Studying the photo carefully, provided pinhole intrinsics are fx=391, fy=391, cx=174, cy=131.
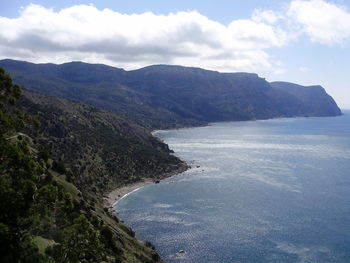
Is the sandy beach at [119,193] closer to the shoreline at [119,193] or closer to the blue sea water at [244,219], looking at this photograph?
the shoreline at [119,193]

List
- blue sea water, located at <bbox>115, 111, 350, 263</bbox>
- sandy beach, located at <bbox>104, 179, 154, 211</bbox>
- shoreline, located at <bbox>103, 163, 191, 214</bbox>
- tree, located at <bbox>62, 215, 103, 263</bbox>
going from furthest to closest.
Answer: sandy beach, located at <bbox>104, 179, 154, 211</bbox>, shoreline, located at <bbox>103, 163, 191, 214</bbox>, blue sea water, located at <bbox>115, 111, 350, 263</bbox>, tree, located at <bbox>62, 215, 103, 263</bbox>

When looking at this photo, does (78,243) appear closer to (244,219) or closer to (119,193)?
(244,219)

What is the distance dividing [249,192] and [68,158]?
273 ft

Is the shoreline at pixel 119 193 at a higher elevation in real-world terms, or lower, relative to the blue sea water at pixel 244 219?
higher

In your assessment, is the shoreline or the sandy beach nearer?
the shoreline

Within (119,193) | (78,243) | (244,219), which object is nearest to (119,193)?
(119,193)

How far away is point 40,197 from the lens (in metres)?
43.5

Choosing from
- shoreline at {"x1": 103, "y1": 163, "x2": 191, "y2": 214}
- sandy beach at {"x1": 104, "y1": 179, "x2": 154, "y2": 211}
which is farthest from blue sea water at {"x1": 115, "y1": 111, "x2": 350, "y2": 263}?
sandy beach at {"x1": 104, "y1": 179, "x2": 154, "y2": 211}

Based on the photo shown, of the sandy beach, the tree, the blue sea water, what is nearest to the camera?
the tree

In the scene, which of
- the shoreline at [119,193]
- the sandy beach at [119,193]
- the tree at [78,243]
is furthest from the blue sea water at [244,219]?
the tree at [78,243]

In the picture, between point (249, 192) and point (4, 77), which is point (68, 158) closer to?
point (249, 192)

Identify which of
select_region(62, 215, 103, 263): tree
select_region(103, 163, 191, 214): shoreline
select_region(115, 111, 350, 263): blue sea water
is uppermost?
select_region(62, 215, 103, 263): tree

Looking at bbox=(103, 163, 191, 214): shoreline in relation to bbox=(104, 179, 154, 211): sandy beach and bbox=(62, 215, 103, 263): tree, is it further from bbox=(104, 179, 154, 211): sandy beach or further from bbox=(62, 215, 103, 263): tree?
bbox=(62, 215, 103, 263): tree

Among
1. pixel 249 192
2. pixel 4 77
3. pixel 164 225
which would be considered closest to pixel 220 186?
pixel 249 192
